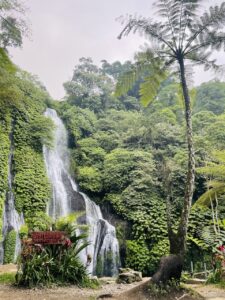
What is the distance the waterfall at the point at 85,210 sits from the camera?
12.5 meters

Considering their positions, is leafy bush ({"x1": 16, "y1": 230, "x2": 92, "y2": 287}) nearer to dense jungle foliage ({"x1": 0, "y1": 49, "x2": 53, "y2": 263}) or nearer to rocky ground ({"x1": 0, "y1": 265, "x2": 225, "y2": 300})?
rocky ground ({"x1": 0, "y1": 265, "x2": 225, "y2": 300})

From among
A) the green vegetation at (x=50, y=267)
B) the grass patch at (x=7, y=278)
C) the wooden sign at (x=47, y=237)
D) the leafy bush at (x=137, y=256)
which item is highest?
the wooden sign at (x=47, y=237)

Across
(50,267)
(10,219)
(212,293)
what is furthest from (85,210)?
(212,293)

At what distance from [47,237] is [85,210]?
7.31 meters

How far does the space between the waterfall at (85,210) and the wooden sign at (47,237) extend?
3.55 meters

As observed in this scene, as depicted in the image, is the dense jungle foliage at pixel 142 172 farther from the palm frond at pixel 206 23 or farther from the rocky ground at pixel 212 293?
the palm frond at pixel 206 23

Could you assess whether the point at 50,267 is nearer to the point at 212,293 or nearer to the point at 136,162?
the point at 212,293

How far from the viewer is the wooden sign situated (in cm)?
675

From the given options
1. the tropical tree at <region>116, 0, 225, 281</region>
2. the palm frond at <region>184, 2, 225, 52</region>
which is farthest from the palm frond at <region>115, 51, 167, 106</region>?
the palm frond at <region>184, 2, 225, 52</region>

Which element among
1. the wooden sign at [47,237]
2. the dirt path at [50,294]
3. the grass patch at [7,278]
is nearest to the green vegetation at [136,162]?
the wooden sign at [47,237]

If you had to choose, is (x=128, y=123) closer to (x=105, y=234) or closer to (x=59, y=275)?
(x=105, y=234)

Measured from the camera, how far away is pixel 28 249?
6.48 metres

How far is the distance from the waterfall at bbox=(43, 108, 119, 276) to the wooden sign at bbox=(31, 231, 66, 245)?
11.6ft

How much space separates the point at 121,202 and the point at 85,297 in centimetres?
916
